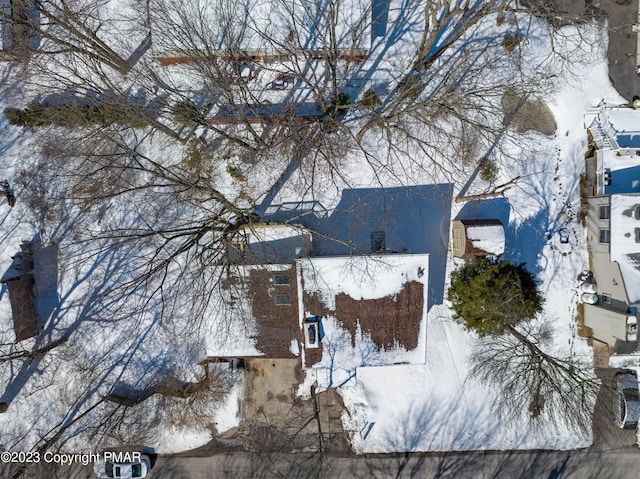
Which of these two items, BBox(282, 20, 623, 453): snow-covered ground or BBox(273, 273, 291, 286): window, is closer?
BBox(273, 273, 291, 286): window

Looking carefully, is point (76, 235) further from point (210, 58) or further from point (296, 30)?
point (296, 30)

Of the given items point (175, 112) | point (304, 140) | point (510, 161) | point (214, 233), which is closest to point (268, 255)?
point (214, 233)

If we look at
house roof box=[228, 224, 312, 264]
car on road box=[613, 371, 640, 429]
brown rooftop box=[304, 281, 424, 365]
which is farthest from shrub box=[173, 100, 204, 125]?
car on road box=[613, 371, 640, 429]

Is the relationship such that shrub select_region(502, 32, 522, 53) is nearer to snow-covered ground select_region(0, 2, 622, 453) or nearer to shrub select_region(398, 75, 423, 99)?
snow-covered ground select_region(0, 2, 622, 453)

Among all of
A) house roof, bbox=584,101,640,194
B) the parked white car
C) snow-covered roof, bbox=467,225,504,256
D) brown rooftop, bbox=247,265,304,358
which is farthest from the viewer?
the parked white car

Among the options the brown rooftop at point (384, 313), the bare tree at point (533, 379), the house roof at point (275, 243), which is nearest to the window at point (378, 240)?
the brown rooftop at point (384, 313)

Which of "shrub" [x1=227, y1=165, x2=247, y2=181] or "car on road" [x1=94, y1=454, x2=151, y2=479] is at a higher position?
"shrub" [x1=227, y1=165, x2=247, y2=181]

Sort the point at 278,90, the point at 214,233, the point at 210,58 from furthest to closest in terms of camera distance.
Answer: the point at 278,90
the point at 214,233
the point at 210,58

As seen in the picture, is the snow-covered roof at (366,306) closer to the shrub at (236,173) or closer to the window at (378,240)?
the window at (378,240)
